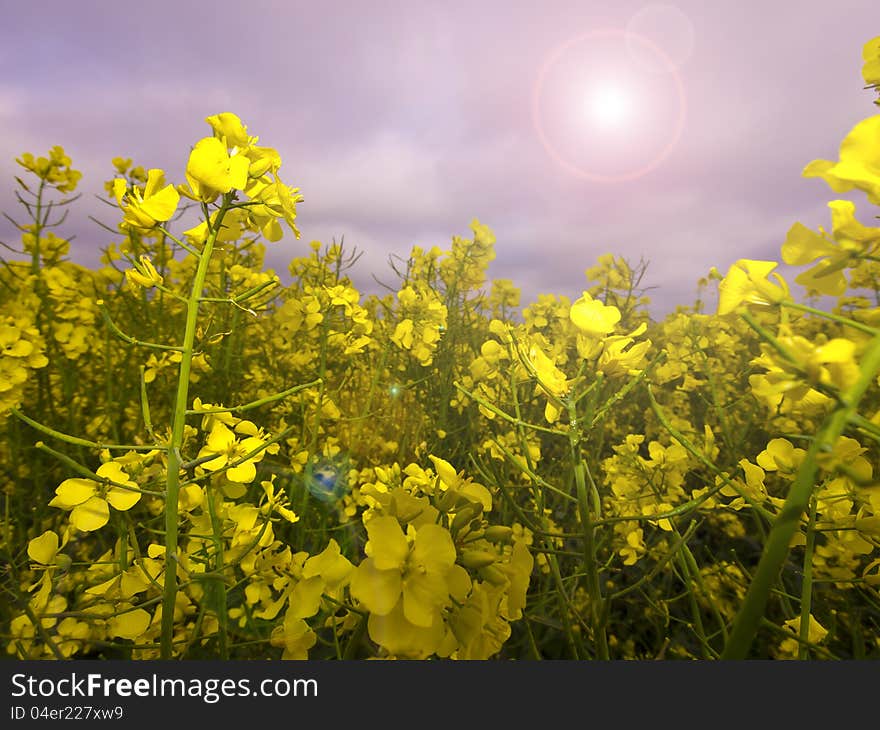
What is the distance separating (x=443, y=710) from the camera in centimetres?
56

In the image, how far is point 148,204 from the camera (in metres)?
0.70

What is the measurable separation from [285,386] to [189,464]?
6.43 feet

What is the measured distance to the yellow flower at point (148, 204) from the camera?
0.69m

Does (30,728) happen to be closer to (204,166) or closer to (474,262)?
(204,166)

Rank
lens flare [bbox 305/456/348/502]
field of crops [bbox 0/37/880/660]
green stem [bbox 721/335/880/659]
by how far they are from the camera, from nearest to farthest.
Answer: green stem [bbox 721/335/880/659] < field of crops [bbox 0/37/880/660] < lens flare [bbox 305/456/348/502]

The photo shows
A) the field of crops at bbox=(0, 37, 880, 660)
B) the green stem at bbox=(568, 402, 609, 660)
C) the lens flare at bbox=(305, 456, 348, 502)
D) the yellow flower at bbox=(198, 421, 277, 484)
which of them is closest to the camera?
the field of crops at bbox=(0, 37, 880, 660)

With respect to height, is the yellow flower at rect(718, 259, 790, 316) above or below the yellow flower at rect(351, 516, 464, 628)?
above

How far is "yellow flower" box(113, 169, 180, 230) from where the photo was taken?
2.27ft

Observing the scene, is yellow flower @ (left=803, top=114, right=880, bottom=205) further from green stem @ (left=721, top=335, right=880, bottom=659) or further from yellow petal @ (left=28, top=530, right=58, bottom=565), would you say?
yellow petal @ (left=28, top=530, right=58, bottom=565)

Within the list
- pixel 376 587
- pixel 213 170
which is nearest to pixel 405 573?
pixel 376 587

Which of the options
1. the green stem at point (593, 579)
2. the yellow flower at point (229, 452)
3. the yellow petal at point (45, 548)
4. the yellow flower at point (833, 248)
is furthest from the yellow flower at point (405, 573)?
the yellow petal at point (45, 548)

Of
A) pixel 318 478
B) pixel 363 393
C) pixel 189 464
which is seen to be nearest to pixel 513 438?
pixel 318 478

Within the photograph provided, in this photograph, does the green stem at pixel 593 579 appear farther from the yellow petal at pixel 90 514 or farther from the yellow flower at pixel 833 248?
the yellow petal at pixel 90 514

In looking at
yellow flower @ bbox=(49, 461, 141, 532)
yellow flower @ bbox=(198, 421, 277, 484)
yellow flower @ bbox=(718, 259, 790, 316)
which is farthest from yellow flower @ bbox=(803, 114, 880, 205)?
yellow flower @ bbox=(49, 461, 141, 532)
